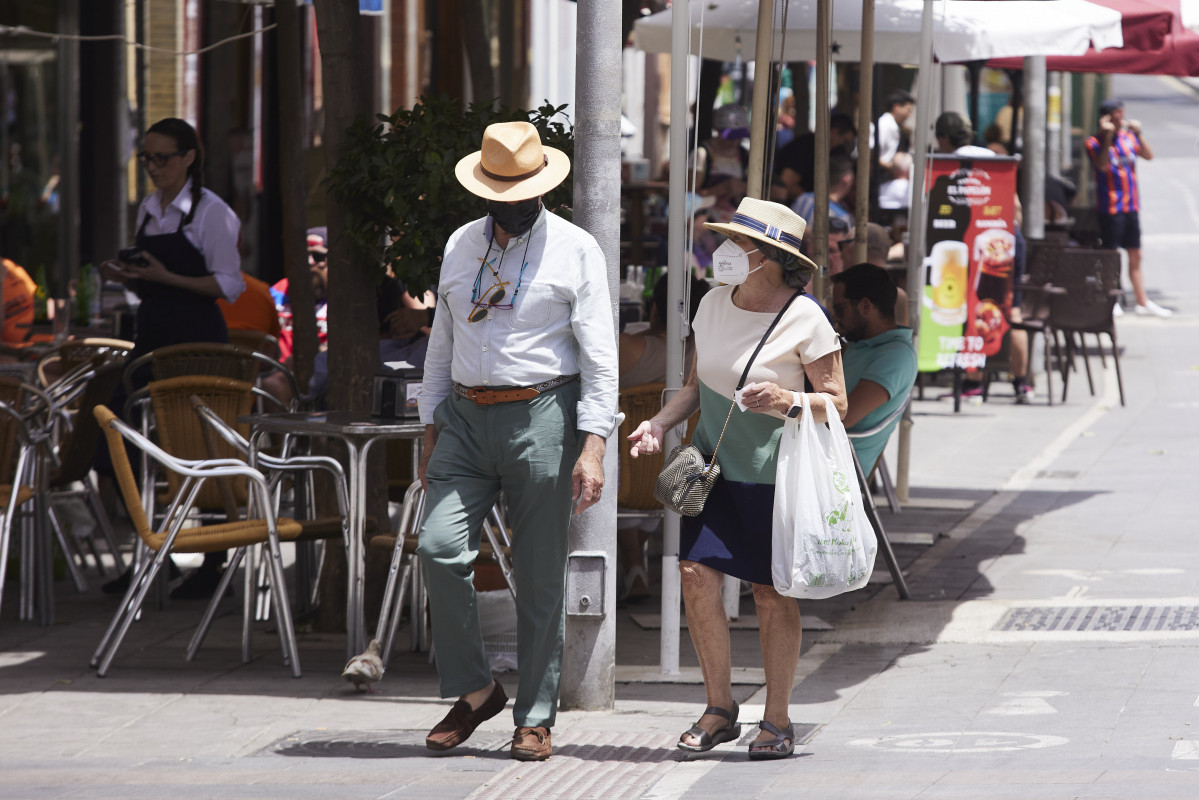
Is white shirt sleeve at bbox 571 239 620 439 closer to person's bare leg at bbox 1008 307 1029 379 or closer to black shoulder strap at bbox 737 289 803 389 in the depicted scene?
black shoulder strap at bbox 737 289 803 389

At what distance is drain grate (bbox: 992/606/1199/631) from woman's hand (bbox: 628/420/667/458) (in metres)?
2.47

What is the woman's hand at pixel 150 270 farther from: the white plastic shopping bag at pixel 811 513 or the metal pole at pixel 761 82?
the white plastic shopping bag at pixel 811 513

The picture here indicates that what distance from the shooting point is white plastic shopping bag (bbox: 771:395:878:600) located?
5348 mm

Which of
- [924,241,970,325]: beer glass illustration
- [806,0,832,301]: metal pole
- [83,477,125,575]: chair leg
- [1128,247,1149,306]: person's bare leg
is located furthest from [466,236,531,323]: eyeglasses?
[1128,247,1149,306]: person's bare leg

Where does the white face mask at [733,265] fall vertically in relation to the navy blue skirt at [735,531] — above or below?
above

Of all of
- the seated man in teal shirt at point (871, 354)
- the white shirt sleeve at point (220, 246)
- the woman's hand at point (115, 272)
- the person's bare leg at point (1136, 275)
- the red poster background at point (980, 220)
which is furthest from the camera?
the person's bare leg at point (1136, 275)

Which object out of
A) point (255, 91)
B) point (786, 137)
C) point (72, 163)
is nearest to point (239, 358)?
point (72, 163)

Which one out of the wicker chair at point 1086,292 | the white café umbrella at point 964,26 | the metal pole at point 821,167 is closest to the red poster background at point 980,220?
the wicker chair at point 1086,292

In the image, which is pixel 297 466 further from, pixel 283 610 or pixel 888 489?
pixel 888 489

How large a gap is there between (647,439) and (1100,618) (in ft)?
9.33

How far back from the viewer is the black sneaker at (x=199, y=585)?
27.1 feet

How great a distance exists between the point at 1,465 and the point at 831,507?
371 centimetres

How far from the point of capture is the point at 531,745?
5.48 metres

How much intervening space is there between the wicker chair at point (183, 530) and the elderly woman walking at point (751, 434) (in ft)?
5.82
